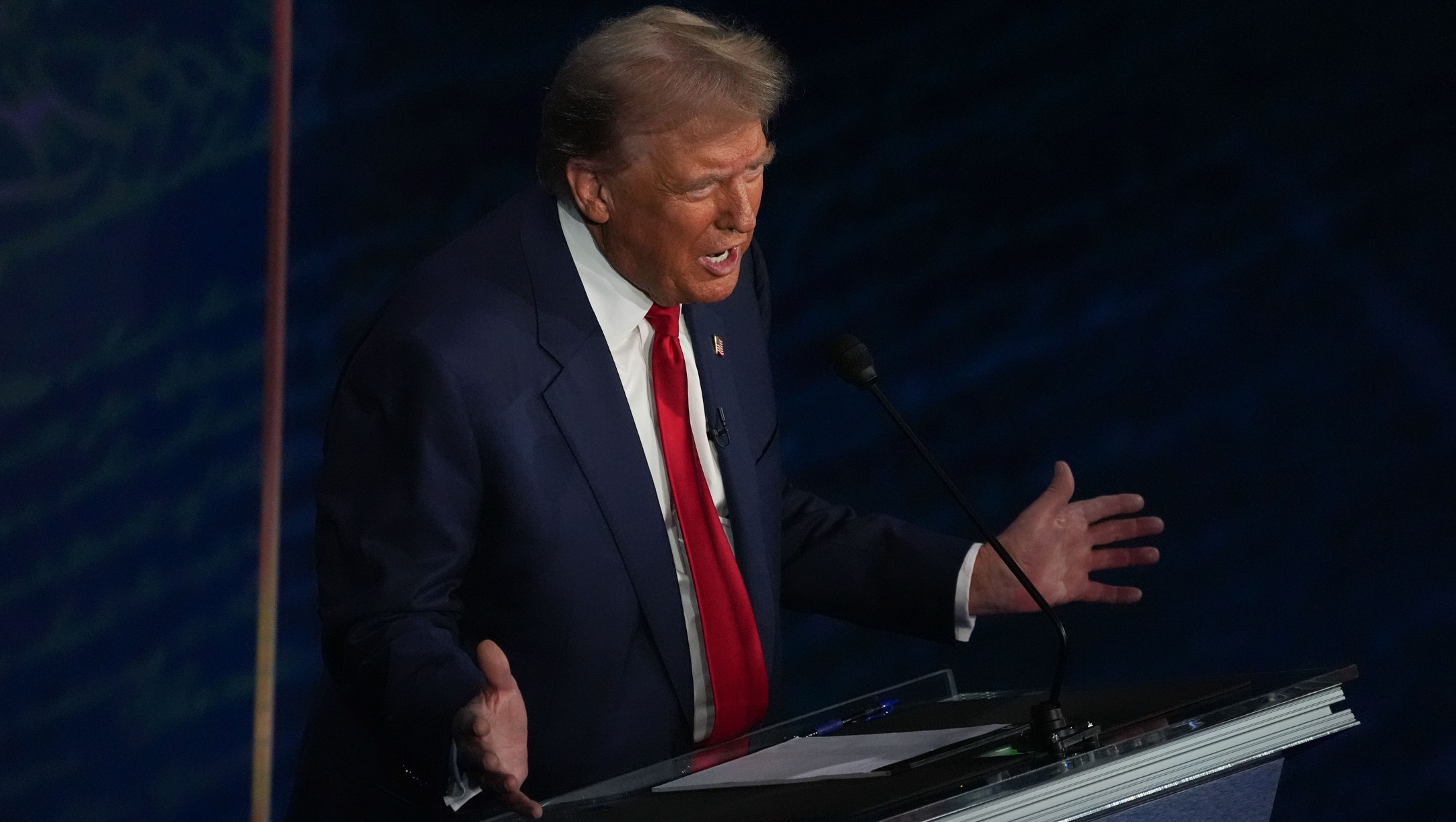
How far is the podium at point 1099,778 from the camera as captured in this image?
1191 millimetres

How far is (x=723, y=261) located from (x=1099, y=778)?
85cm

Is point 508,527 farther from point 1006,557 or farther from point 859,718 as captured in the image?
point 1006,557

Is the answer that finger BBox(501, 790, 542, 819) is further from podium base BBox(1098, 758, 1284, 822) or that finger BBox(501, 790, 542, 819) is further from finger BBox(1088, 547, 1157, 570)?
finger BBox(1088, 547, 1157, 570)

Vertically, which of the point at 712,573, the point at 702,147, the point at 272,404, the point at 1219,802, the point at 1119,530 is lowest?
the point at 1219,802

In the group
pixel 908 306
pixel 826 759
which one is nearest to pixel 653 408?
pixel 826 759

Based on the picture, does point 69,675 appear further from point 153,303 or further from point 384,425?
point 384,425

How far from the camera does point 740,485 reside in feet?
6.34

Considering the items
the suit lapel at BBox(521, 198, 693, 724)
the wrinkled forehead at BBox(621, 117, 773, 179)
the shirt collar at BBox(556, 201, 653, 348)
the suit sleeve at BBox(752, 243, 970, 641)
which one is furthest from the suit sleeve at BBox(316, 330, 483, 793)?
the suit sleeve at BBox(752, 243, 970, 641)

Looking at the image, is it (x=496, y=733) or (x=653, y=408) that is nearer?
(x=496, y=733)

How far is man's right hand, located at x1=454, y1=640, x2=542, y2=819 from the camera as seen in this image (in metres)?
1.42

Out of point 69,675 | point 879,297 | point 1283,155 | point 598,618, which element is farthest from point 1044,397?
point 69,675

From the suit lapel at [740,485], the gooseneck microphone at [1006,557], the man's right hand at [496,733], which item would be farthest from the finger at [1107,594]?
the man's right hand at [496,733]

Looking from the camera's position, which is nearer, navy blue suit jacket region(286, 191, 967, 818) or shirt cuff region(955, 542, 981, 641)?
navy blue suit jacket region(286, 191, 967, 818)

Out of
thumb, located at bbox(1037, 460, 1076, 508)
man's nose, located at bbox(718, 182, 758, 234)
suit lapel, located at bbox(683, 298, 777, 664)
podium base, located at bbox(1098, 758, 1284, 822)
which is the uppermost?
man's nose, located at bbox(718, 182, 758, 234)
